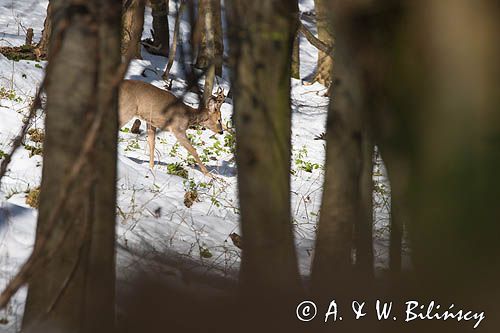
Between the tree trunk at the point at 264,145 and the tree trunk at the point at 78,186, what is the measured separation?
64 cm

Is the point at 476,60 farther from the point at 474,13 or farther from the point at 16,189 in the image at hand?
the point at 16,189

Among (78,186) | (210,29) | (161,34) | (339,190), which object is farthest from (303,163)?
(78,186)

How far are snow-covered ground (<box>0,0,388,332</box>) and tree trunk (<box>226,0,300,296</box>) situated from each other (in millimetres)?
1086

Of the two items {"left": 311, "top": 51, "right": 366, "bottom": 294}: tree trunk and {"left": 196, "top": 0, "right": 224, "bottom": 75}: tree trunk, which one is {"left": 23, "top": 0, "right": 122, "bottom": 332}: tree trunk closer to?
{"left": 196, "top": 0, "right": 224, "bottom": 75}: tree trunk

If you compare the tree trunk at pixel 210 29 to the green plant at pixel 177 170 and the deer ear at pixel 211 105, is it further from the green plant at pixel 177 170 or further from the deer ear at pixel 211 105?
the green plant at pixel 177 170

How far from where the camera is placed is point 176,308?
4699 mm

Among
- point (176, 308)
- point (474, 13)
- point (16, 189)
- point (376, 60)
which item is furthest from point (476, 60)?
point (16, 189)

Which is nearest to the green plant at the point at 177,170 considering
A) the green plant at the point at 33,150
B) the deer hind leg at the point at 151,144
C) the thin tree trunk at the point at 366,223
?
the deer hind leg at the point at 151,144

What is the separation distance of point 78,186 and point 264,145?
40.6 inches

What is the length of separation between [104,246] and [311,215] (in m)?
5.99

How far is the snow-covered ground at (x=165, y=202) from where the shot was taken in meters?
6.08

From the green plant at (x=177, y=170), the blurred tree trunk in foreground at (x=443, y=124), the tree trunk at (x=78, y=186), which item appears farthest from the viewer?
the green plant at (x=177, y=170)

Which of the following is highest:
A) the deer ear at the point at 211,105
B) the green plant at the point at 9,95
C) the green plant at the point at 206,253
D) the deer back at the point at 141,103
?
the deer ear at the point at 211,105

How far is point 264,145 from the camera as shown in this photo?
4215 millimetres
